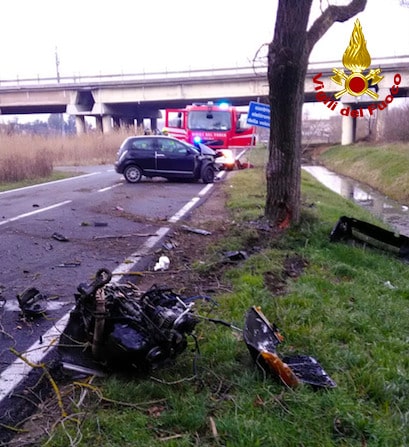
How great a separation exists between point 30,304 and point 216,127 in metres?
19.5

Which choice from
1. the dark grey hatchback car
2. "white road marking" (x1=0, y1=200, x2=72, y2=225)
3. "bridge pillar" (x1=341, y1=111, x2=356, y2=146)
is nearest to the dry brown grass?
the dark grey hatchback car

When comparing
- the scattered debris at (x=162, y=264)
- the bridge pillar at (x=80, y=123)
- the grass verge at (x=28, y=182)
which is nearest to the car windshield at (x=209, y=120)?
the grass verge at (x=28, y=182)

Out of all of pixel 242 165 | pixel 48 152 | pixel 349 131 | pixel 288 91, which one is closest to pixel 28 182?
pixel 48 152

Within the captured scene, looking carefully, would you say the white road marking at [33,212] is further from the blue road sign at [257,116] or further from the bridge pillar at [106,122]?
the bridge pillar at [106,122]

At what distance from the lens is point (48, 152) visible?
21062 mm

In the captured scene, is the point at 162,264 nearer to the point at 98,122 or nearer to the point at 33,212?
the point at 33,212

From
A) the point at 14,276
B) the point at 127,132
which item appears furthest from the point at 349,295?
the point at 127,132

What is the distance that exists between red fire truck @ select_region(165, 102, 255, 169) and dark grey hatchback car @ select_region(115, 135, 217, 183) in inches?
245

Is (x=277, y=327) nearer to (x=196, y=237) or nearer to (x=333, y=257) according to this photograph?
(x=333, y=257)

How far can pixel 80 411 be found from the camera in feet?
10.2

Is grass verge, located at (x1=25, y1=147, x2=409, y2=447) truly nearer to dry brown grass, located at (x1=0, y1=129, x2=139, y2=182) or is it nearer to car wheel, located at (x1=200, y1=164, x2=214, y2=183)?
→ car wheel, located at (x1=200, y1=164, x2=214, y2=183)

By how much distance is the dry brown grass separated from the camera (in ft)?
60.1

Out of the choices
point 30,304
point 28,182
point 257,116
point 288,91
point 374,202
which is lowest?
point 374,202

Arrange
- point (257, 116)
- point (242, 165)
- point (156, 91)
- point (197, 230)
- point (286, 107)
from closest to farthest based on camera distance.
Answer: point (286, 107)
point (197, 230)
point (257, 116)
point (242, 165)
point (156, 91)
